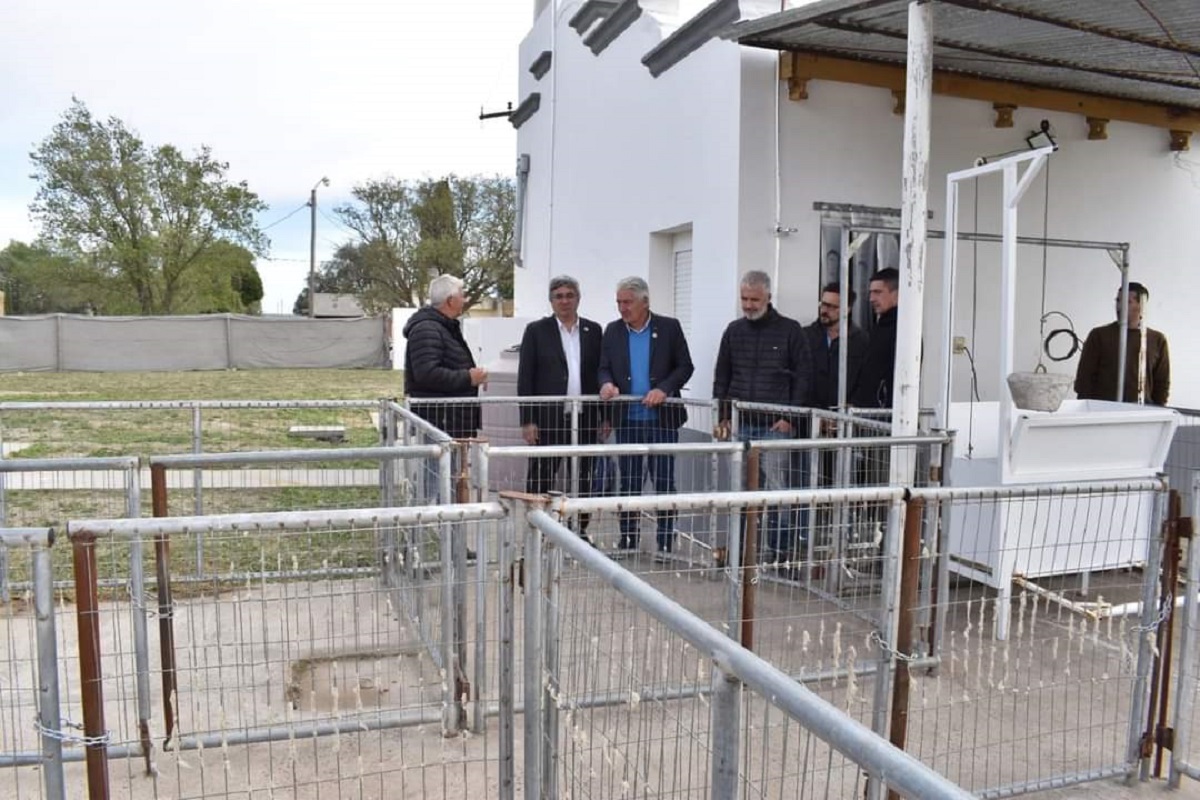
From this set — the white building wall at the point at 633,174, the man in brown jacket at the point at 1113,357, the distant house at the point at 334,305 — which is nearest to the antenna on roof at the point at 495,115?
the white building wall at the point at 633,174

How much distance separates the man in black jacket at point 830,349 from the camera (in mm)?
6582

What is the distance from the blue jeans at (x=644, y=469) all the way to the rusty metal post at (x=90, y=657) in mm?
2969

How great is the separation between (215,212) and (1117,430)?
3730 cm

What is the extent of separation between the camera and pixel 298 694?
165 inches

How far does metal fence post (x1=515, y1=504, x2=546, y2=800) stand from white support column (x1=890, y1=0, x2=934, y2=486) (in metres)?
3.06

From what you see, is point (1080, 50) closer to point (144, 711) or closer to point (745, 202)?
point (745, 202)

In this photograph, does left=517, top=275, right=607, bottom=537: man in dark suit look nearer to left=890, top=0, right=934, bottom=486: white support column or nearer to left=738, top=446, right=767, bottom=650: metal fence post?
left=890, top=0, right=934, bottom=486: white support column

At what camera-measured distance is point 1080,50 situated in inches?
243

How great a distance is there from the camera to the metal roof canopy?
5184mm

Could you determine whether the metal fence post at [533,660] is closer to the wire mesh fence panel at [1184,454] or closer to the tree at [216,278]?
the wire mesh fence panel at [1184,454]

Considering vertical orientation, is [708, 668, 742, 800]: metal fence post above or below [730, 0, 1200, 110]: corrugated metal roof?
below

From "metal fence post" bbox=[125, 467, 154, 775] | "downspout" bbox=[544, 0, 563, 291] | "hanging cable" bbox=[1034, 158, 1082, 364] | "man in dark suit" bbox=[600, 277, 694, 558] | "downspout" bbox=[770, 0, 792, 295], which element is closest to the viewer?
"metal fence post" bbox=[125, 467, 154, 775]

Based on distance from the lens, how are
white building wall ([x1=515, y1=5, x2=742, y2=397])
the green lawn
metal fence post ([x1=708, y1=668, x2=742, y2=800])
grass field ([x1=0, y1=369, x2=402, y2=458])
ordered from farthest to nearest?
grass field ([x1=0, y1=369, x2=402, y2=458])
white building wall ([x1=515, y1=5, x2=742, y2=397])
the green lawn
metal fence post ([x1=708, y1=668, x2=742, y2=800])

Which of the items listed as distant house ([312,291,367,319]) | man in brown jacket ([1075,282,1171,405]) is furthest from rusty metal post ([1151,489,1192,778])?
distant house ([312,291,367,319])
